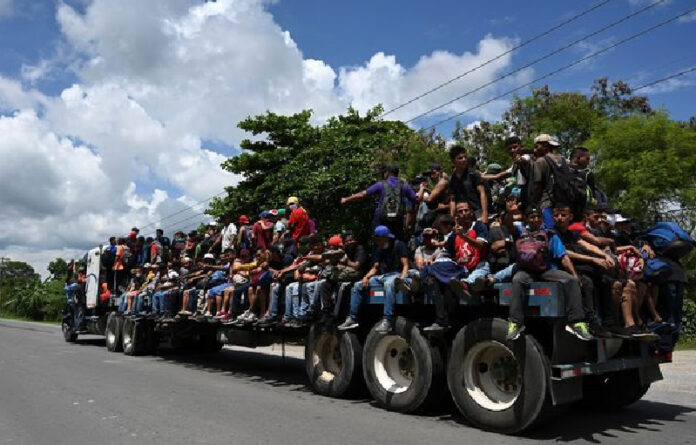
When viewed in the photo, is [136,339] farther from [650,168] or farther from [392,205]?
[650,168]

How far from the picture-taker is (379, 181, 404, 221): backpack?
306 inches

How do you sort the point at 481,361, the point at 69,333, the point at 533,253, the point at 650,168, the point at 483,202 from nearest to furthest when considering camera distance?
the point at 533,253 < the point at 481,361 < the point at 483,202 < the point at 650,168 < the point at 69,333

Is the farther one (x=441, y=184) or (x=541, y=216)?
(x=441, y=184)

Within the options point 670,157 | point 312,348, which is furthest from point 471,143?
point 312,348

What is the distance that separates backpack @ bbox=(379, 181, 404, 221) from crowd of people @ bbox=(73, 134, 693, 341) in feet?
0.05

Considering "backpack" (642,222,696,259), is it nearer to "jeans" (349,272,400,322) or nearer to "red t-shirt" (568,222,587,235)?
"red t-shirt" (568,222,587,235)

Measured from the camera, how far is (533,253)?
17.1 feet

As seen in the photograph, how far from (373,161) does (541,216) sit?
49.1 feet

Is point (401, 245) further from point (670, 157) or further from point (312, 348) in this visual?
point (670, 157)

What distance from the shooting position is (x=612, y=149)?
1706 centimetres

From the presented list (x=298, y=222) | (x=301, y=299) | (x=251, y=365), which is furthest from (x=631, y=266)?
(x=251, y=365)

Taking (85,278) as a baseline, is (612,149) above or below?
above

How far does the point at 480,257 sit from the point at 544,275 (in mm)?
886

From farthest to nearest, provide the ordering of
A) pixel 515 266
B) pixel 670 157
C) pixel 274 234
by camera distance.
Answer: pixel 670 157 < pixel 274 234 < pixel 515 266
